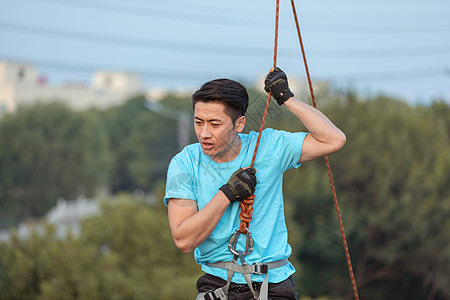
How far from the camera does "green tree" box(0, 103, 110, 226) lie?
4062 centimetres

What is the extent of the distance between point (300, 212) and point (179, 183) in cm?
2235

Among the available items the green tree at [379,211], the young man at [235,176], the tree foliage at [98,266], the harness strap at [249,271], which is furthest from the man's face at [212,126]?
the green tree at [379,211]

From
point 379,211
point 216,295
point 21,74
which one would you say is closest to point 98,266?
point 216,295

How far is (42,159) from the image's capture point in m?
41.8

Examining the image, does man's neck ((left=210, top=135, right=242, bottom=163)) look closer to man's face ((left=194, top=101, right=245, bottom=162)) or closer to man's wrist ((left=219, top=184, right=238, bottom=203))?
man's face ((left=194, top=101, right=245, bottom=162))

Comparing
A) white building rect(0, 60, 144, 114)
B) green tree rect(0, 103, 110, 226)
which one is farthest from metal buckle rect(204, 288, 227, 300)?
white building rect(0, 60, 144, 114)

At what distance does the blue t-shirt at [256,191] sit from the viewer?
294 cm

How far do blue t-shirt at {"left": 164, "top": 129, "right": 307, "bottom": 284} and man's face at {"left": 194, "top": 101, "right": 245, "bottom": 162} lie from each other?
0.40 ft

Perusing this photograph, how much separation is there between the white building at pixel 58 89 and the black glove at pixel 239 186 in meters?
43.1

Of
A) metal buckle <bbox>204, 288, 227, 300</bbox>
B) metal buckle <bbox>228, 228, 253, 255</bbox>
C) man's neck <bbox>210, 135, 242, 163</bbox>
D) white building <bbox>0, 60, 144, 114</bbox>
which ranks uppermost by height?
white building <bbox>0, 60, 144, 114</bbox>

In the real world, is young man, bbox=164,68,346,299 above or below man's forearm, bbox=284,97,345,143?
below

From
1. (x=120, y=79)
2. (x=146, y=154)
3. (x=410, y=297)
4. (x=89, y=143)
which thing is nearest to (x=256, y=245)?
(x=410, y=297)

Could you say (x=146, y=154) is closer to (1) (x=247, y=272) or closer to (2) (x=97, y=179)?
(2) (x=97, y=179)

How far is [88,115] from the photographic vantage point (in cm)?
4606
